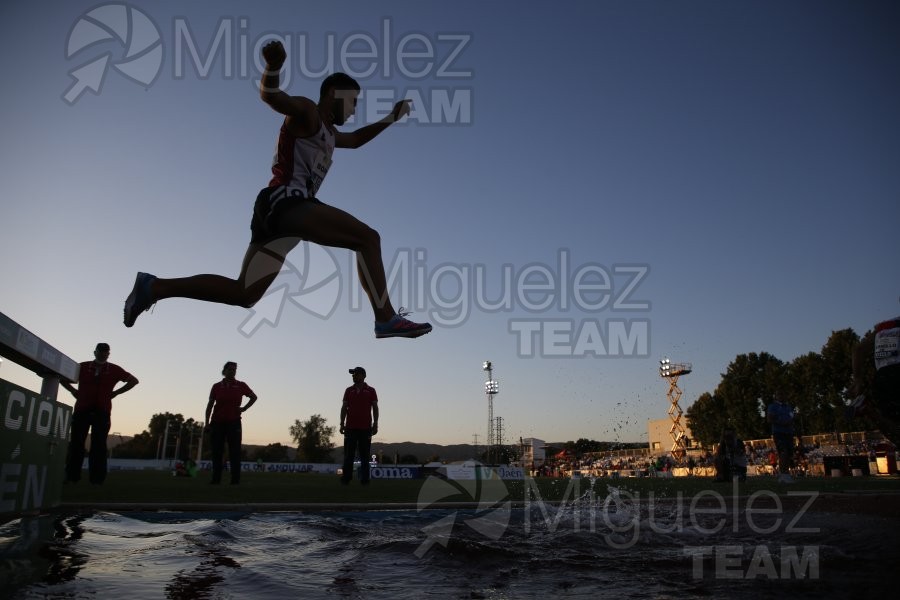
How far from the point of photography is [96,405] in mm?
7074

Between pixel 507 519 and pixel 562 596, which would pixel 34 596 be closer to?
pixel 562 596

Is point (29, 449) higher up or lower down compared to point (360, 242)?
lower down

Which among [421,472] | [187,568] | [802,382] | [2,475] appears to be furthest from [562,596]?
[802,382]

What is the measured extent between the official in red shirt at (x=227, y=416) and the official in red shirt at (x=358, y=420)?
1421mm

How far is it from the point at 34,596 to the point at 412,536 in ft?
6.50

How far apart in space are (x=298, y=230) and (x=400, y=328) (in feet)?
3.10

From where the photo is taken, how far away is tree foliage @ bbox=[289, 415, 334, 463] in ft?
367

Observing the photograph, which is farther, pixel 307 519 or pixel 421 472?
pixel 421 472

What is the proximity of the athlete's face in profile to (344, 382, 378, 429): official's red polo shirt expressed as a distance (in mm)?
5393

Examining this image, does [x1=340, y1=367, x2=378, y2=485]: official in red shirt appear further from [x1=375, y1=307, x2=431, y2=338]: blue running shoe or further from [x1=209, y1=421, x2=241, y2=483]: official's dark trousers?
[x1=375, y1=307, x2=431, y2=338]: blue running shoe

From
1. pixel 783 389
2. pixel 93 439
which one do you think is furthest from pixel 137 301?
pixel 783 389

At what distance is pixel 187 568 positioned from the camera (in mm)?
2207

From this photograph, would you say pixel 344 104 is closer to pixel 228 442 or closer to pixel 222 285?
pixel 222 285

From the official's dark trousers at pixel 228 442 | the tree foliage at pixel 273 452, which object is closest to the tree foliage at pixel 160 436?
the tree foliage at pixel 273 452
